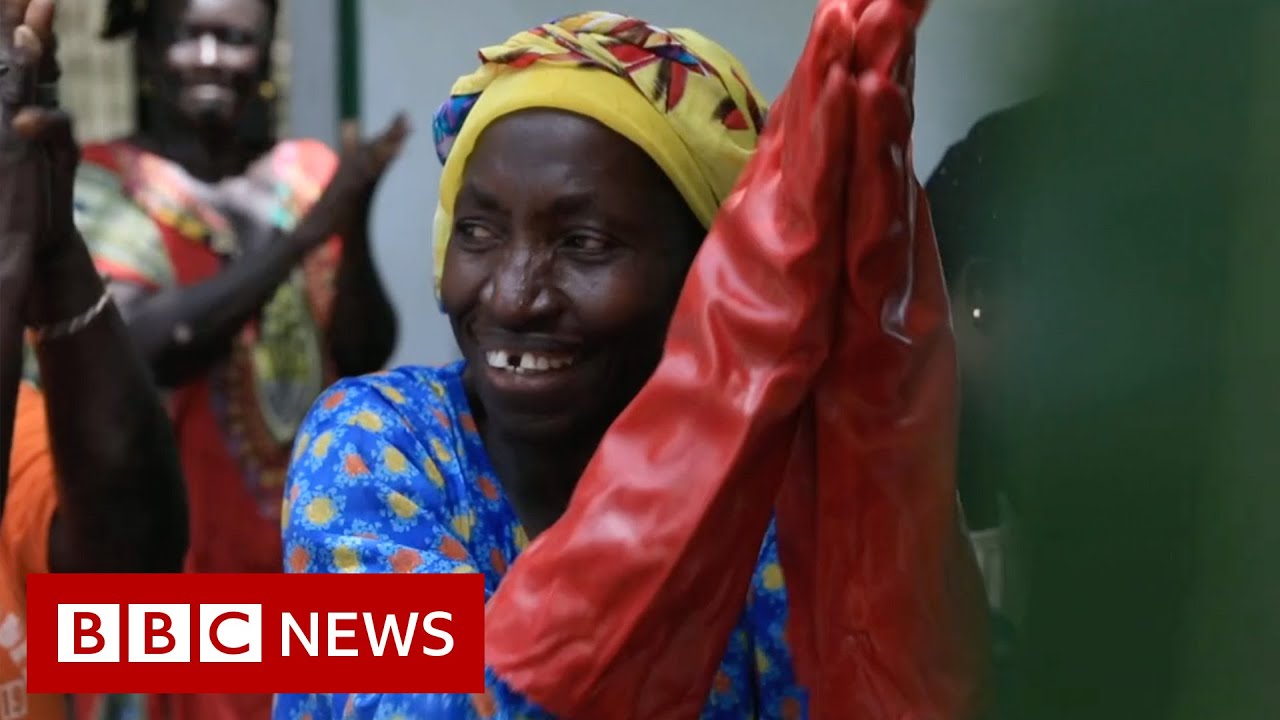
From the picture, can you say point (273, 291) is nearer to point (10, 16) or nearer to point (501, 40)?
point (501, 40)

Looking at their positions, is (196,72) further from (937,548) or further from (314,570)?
(937,548)

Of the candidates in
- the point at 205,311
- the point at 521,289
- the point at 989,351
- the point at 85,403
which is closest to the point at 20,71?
the point at 85,403

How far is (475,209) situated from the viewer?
1.26 m

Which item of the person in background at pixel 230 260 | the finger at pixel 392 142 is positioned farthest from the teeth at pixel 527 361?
the finger at pixel 392 142

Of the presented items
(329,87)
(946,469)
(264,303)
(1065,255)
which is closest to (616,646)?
(946,469)

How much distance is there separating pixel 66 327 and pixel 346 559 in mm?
538

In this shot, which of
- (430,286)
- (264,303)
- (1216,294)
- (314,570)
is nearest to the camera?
(1216,294)

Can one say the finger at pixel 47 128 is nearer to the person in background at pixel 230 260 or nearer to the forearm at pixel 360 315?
the person in background at pixel 230 260

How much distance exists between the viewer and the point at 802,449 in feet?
3.39

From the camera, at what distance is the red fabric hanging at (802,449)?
0.92 meters

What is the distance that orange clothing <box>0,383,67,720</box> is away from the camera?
1525 mm

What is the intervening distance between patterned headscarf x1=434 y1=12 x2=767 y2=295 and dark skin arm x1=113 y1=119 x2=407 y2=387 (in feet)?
2.05

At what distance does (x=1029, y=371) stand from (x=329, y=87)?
1501 millimetres

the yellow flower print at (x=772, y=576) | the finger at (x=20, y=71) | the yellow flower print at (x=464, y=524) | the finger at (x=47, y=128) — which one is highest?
the finger at (x=20, y=71)
